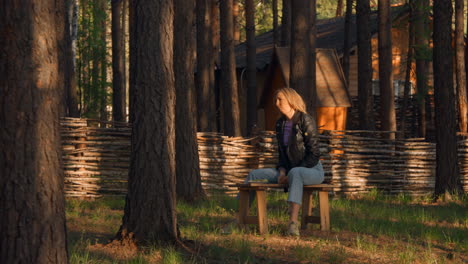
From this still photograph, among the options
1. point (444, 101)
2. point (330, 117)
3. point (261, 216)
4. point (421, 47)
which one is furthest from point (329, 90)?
point (261, 216)

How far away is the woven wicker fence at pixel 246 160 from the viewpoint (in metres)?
12.7

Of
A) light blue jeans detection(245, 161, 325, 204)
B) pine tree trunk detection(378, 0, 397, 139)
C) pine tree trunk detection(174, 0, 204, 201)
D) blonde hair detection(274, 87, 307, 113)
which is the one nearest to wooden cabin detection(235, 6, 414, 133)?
pine tree trunk detection(378, 0, 397, 139)

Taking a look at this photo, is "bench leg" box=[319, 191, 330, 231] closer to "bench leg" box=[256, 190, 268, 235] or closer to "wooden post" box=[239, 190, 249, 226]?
"bench leg" box=[256, 190, 268, 235]

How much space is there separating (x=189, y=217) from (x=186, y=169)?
5.78 ft

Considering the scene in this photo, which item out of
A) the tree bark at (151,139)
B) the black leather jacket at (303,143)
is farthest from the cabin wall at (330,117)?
the tree bark at (151,139)

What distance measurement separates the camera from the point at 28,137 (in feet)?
15.8

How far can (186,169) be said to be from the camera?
38.5ft

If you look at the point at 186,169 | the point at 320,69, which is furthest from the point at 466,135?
the point at 186,169

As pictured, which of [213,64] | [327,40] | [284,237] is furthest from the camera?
[327,40]

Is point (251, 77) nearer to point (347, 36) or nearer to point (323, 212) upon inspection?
point (347, 36)

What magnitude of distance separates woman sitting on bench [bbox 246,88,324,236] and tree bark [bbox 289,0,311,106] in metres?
3.49

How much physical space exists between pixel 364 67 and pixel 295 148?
986cm

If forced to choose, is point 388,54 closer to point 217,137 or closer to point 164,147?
point 217,137

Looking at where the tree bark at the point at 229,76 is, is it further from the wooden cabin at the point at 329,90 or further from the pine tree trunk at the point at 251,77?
the pine tree trunk at the point at 251,77
